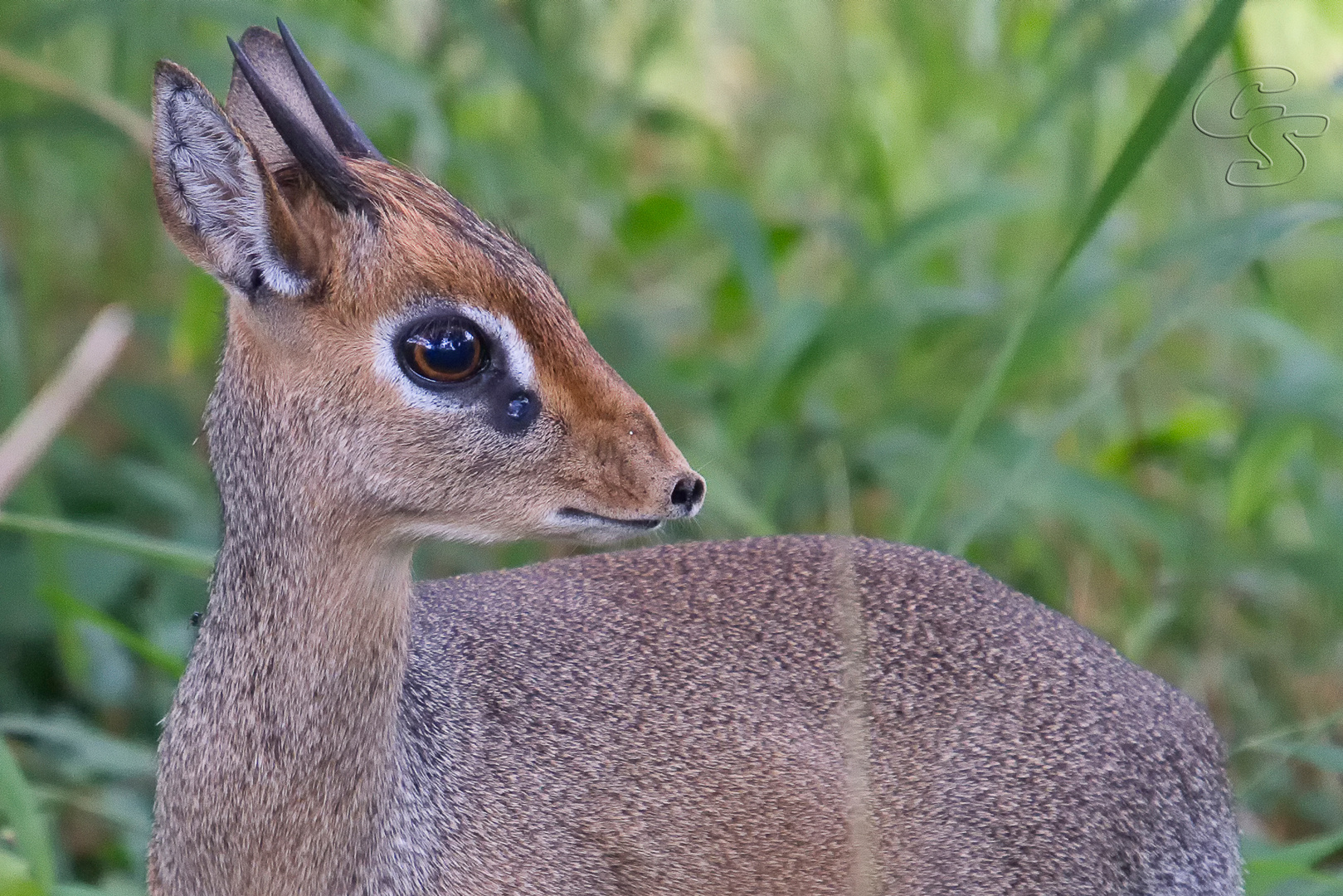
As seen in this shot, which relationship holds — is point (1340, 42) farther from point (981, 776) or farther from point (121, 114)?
point (121, 114)

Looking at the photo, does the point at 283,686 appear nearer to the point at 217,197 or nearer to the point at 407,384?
the point at 407,384

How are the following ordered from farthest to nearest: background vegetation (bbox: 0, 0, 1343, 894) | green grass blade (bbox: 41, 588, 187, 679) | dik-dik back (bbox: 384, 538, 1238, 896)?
background vegetation (bbox: 0, 0, 1343, 894), green grass blade (bbox: 41, 588, 187, 679), dik-dik back (bbox: 384, 538, 1238, 896)

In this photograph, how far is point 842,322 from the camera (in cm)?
395

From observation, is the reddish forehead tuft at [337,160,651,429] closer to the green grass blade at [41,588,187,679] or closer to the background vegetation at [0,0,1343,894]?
the background vegetation at [0,0,1343,894]

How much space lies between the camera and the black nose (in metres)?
2.02

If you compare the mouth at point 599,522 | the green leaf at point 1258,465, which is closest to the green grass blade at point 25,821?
the mouth at point 599,522

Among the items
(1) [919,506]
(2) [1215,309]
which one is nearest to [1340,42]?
(2) [1215,309]

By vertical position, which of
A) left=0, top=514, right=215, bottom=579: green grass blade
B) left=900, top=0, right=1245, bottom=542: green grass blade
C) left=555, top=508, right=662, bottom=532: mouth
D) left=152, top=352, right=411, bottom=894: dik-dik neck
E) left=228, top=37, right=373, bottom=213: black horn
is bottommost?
left=152, top=352, right=411, bottom=894: dik-dik neck

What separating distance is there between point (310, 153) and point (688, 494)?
0.66 m

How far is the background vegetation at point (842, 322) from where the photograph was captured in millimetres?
3232

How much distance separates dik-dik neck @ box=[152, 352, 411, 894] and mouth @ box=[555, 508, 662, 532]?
0.85 ft

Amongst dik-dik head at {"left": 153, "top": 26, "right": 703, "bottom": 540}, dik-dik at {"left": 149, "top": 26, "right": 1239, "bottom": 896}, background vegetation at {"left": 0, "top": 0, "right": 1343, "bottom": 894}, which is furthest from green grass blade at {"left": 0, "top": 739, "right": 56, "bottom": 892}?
dik-dik head at {"left": 153, "top": 26, "right": 703, "bottom": 540}

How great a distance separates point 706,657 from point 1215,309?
2117 mm

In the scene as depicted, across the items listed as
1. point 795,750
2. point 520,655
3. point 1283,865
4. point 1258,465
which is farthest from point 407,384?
point 1258,465
